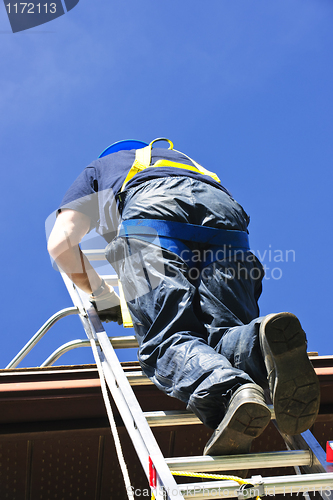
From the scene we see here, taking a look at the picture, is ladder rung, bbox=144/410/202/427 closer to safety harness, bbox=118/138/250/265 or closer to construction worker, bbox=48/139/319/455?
construction worker, bbox=48/139/319/455

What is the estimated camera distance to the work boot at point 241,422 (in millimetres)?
1497

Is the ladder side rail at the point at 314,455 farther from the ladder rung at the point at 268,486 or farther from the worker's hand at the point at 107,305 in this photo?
the worker's hand at the point at 107,305

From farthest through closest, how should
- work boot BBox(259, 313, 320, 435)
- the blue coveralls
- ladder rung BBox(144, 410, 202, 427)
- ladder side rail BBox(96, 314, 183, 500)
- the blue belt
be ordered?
the blue belt < ladder rung BBox(144, 410, 202, 427) < the blue coveralls < work boot BBox(259, 313, 320, 435) < ladder side rail BBox(96, 314, 183, 500)

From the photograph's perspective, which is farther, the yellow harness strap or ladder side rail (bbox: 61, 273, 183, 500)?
the yellow harness strap

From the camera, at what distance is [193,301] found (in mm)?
2170

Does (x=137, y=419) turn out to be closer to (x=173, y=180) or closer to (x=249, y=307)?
(x=249, y=307)

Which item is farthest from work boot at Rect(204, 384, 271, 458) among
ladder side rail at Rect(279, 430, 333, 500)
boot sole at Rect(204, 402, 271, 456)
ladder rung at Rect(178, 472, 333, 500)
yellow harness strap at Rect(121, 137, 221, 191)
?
yellow harness strap at Rect(121, 137, 221, 191)

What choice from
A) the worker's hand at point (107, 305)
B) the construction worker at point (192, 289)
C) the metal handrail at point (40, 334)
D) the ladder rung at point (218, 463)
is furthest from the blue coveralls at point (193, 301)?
the metal handrail at point (40, 334)

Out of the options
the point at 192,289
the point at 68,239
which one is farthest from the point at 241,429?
the point at 68,239

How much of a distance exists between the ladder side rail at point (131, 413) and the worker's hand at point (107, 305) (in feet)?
0.47

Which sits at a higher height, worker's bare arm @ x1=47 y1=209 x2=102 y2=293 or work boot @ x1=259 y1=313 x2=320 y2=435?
worker's bare arm @ x1=47 y1=209 x2=102 y2=293

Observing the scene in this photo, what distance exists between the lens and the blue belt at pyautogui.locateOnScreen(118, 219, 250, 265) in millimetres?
2188

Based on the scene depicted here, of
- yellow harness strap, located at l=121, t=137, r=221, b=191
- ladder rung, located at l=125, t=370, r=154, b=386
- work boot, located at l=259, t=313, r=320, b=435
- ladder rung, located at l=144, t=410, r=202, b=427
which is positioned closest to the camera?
work boot, located at l=259, t=313, r=320, b=435

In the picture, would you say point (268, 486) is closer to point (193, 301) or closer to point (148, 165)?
point (193, 301)
